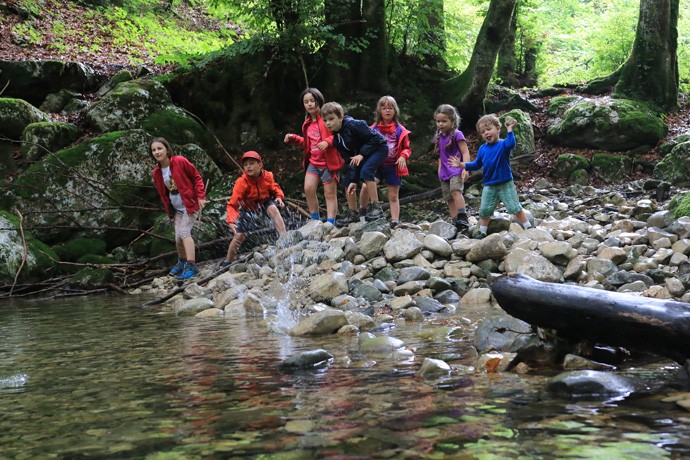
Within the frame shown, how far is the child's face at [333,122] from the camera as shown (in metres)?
8.22

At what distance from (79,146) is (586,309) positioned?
11.1 meters

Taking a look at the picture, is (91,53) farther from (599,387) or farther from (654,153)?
(599,387)

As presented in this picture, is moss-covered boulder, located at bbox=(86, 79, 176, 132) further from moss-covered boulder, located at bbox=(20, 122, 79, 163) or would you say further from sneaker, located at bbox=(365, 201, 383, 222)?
sneaker, located at bbox=(365, 201, 383, 222)

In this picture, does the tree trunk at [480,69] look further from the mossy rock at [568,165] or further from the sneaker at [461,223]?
the sneaker at [461,223]

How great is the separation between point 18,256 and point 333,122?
18.2 feet

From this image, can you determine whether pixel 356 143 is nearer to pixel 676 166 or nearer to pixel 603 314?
pixel 603 314

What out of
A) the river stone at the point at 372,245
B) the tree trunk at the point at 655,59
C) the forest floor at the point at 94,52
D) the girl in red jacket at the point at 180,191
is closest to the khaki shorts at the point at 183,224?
the girl in red jacket at the point at 180,191

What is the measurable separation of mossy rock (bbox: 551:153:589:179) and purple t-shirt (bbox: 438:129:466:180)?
518 cm

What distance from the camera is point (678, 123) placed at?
46.8 feet

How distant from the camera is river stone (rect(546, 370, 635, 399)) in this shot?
8.40 ft

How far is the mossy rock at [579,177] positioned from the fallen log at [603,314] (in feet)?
33.3

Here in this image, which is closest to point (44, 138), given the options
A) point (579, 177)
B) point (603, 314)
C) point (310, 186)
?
point (310, 186)

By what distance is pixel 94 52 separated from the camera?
19.5m

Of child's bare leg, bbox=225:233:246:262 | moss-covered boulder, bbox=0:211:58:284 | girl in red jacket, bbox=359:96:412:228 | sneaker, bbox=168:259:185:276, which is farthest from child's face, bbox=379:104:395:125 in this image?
moss-covered boulder, bbox=0:211:58:284
